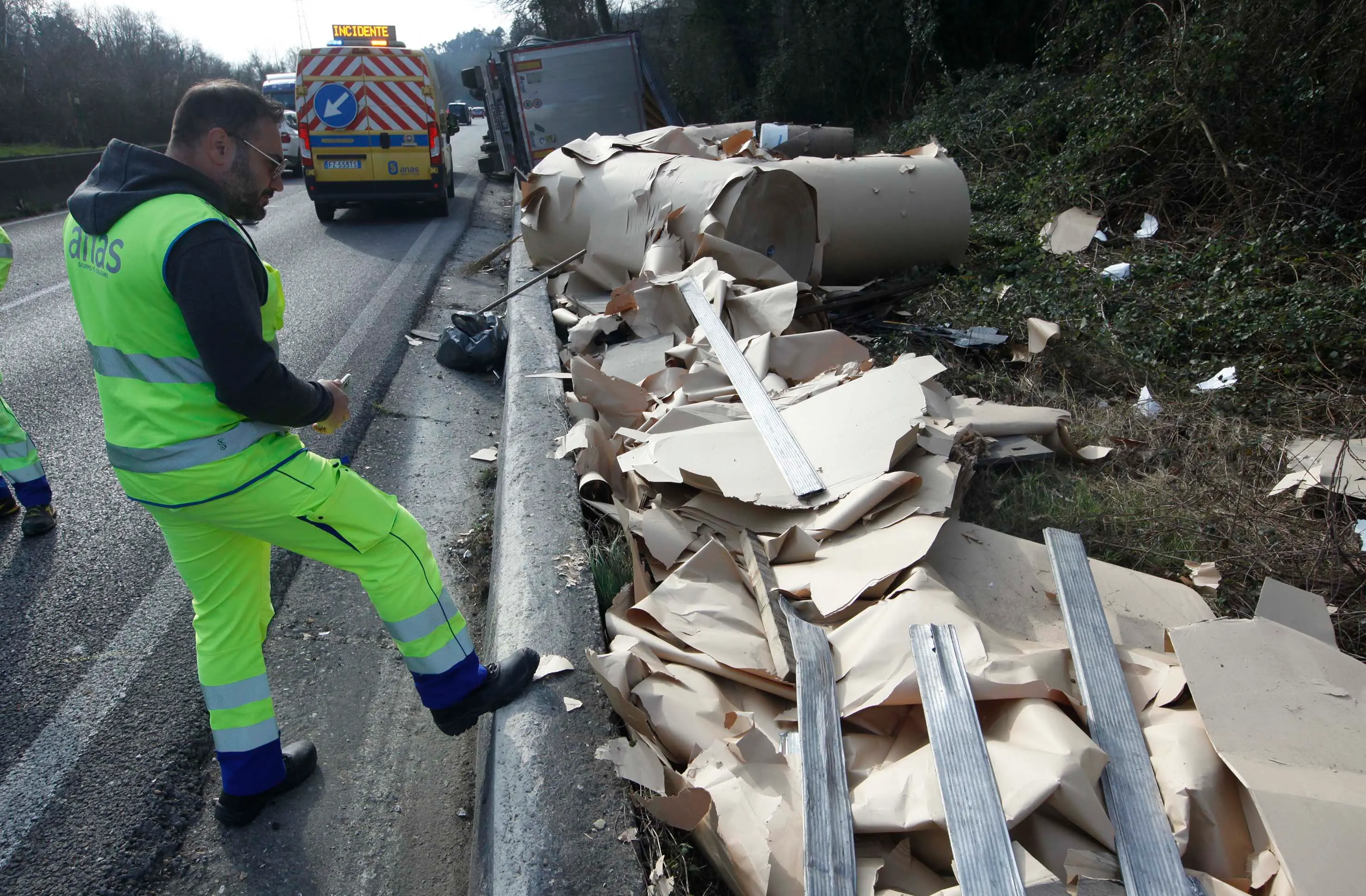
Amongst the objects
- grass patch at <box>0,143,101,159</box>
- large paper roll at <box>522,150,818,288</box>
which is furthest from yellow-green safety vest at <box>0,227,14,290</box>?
grass patch at <box>0,143,101,159</box>

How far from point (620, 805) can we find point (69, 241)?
1.90 meters

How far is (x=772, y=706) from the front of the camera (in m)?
2.24

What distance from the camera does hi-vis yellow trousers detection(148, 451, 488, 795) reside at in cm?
211

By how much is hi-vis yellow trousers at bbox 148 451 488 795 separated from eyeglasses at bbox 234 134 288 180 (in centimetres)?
74

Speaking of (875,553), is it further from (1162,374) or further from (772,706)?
(1162,374)

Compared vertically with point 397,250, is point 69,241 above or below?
above

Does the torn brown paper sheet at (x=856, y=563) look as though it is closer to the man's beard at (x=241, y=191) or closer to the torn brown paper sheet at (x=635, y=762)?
the torn brown paper sheet at (x=635, y=762)

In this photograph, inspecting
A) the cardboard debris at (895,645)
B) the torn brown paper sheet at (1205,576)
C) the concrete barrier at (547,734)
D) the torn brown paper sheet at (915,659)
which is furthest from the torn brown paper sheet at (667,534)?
the torn brown paper sheet at (1205,576)

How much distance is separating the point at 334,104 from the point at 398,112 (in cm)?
81

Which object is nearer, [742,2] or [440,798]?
[440,798]

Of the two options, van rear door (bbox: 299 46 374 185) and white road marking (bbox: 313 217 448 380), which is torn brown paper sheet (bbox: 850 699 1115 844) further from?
van rear door (bbox: 299 46 374 185)

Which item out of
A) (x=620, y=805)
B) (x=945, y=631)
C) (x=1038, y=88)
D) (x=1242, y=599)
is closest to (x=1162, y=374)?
(x=1242, y=599)

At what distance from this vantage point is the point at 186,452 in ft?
6.50

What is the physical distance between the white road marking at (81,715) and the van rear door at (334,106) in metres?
9.46
